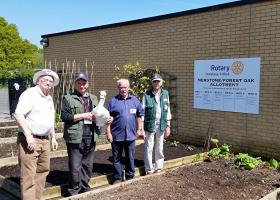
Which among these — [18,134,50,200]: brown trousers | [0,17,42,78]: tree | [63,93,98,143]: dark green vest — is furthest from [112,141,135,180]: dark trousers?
[0,17,42,78]: tree

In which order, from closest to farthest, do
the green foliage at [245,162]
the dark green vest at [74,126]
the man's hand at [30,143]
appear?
the man's hand at [30,143], the dark green vest at [74,126], the green foliage at [245,162]

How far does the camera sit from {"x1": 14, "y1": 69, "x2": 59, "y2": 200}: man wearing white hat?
189 inches

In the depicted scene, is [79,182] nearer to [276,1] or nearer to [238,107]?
[238,107]

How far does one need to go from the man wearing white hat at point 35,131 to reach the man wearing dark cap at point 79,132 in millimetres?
475

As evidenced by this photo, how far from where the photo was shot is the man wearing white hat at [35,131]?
4797mm

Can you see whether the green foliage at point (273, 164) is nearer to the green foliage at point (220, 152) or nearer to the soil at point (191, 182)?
the soil at point (191, 182)

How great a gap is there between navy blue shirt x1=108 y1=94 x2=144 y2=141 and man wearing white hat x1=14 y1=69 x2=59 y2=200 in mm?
1495

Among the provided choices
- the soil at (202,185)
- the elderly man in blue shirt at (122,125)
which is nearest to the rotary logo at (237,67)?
the soil at (202,185)

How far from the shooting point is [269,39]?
808cm

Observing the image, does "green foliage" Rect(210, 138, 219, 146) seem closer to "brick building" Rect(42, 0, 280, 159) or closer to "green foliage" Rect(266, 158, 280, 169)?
"brick building" Rect(42, 0, 280, 159)

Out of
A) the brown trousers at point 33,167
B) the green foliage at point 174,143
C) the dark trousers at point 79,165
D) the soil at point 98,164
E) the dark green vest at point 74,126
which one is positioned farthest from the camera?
the green foliage at point 174,143

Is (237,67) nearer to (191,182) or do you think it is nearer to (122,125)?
(191,182)

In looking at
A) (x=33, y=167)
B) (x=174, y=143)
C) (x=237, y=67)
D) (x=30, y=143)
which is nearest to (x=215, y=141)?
(x=174, y=143)

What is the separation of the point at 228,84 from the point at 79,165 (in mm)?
4418
